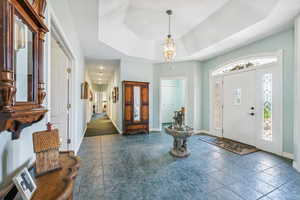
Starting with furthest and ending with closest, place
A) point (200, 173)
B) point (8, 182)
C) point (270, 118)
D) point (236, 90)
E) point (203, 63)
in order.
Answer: point (203, 63) < point (236, 90) < point (270, 118) < point (200, 173) < point (8, 182)

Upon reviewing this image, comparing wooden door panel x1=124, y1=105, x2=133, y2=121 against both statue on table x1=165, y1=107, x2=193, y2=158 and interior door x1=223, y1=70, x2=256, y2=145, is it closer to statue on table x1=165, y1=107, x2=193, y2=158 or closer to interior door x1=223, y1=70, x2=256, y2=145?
statue on table x1=165, y1=107, x2=193, y2=158

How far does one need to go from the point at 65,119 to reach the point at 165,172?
85.5 inches

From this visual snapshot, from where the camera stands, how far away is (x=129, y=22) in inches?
141

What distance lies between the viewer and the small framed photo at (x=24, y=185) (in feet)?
2.02

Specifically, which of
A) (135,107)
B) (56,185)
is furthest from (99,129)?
(56,185)

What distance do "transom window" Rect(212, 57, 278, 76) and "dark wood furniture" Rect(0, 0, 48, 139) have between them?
14.3ft

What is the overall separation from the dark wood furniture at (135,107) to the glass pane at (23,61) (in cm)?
388

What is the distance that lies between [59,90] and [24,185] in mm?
2365

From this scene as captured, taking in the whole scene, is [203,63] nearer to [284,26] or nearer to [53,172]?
[284,26]

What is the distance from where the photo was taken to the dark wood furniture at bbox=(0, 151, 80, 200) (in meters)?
0.65

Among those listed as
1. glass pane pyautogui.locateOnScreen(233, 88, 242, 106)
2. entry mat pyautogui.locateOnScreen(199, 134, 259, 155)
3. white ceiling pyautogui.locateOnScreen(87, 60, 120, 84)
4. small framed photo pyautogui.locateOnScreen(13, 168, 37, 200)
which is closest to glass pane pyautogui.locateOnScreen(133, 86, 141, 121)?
white ceiling pyautogui.locateOnScreen(87, 60, 120, 84)

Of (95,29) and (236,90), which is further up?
(95,29)

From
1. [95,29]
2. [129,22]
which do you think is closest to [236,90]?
[129,22]

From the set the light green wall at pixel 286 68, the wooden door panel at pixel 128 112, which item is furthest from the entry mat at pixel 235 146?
the wooden door panel at pixel 128 112
